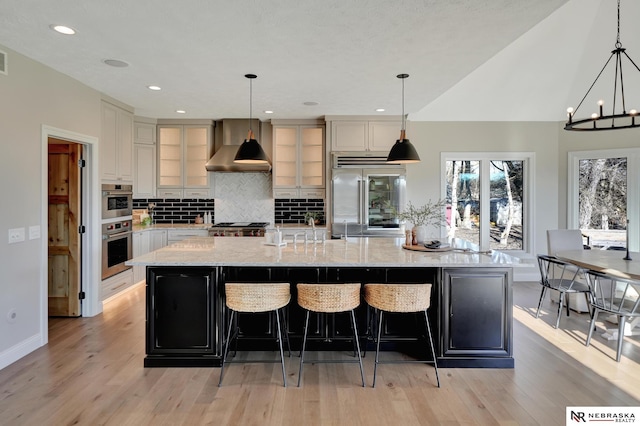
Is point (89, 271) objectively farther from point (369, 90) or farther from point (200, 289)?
point (369, 90)

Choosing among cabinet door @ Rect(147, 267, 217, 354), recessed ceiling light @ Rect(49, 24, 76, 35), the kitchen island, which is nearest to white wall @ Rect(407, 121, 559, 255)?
the kitchen island

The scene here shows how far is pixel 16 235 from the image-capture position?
3.17 m

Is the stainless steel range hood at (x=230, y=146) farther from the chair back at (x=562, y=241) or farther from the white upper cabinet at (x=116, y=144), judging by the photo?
the chair back at (x=562, y=241)

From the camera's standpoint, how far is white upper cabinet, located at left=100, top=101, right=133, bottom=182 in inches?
182

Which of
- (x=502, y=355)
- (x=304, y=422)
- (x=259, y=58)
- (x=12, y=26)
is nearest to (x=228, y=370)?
(x=304, y=422)

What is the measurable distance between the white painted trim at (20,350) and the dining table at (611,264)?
17.2 feet

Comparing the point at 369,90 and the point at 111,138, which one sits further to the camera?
the point at 111,138

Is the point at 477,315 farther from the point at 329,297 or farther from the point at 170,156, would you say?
the point at 170,156

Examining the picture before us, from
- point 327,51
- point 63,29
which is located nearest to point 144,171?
point 63,29

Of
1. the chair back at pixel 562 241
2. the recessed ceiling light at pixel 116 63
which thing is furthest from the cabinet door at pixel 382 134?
the recessed ceiling light at pixel 116 63

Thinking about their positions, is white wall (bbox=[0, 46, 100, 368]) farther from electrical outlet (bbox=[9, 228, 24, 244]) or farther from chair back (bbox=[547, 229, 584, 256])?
chair back (bbox=[547, 229, 584, 256])

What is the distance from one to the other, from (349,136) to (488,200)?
2.62 metres

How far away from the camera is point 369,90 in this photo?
14.4ft

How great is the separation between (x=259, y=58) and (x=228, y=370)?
2770 millimetres
